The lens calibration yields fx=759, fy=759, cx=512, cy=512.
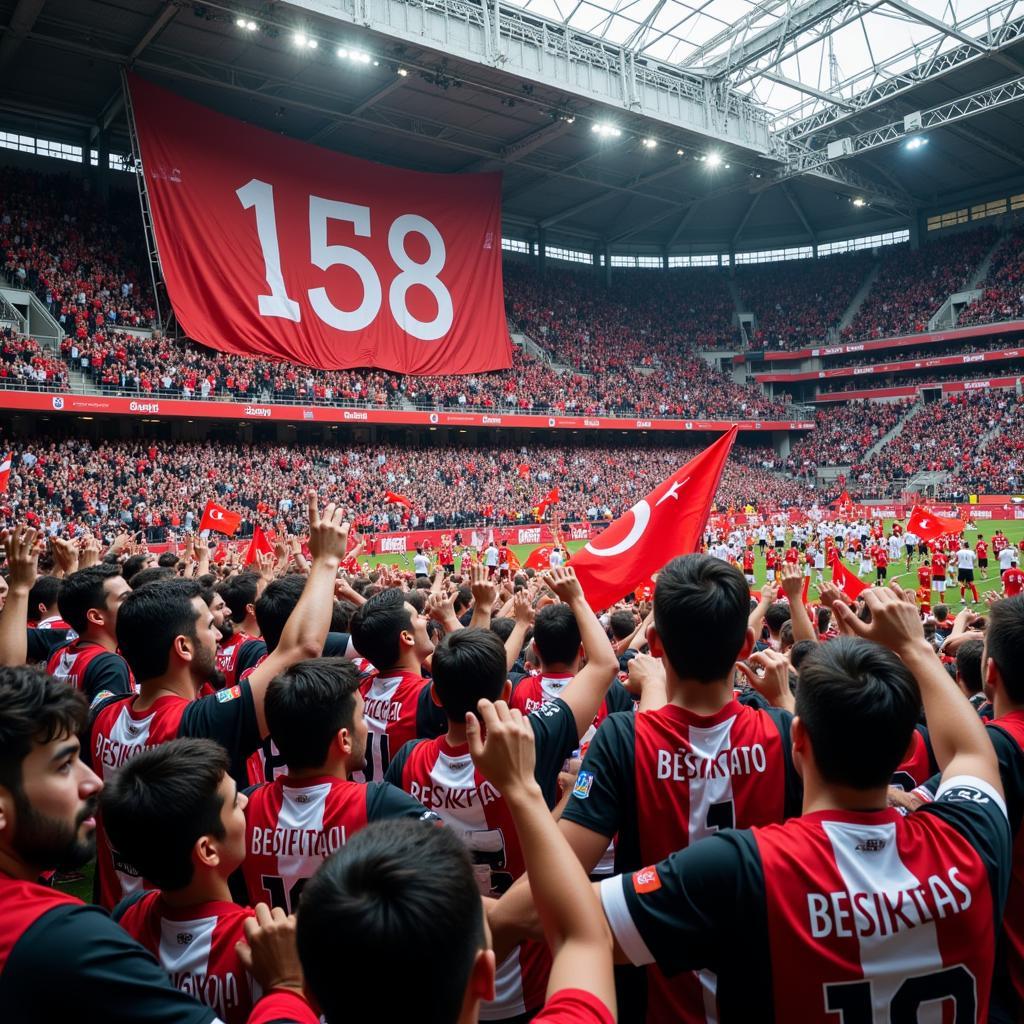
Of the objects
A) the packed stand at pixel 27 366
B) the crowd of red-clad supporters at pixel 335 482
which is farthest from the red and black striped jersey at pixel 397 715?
the packed stand at pixel 27 366

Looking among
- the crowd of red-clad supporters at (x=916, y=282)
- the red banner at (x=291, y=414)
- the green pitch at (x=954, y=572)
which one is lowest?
the green pitch at (x=954, y=572)

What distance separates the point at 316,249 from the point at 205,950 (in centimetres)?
4011

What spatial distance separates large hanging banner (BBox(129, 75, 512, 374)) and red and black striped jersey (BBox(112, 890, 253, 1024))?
115ft

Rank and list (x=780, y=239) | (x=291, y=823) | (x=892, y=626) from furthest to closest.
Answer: (x=780, y=239) → (x=291, y=823) → (x=892, y=626)

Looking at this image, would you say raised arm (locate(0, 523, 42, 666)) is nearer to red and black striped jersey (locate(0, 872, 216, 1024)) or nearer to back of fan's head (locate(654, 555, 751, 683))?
red and black striped jersey (locate(0, 872, 216, 1024))

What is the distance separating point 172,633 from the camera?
11.6 feet

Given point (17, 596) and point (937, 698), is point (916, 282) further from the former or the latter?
point (17, 596)

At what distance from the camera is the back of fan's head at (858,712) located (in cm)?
198

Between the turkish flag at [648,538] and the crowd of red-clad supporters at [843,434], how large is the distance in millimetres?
52604

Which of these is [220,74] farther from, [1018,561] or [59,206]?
[1018,561]

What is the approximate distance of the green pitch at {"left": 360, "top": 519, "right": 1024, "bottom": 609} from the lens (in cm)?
2269

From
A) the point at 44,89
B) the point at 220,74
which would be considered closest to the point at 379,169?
the point at 220,74

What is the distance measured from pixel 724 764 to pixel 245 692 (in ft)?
6.59

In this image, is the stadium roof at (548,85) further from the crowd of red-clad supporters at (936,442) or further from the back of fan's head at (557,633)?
the back of fan's head at (557,633)
